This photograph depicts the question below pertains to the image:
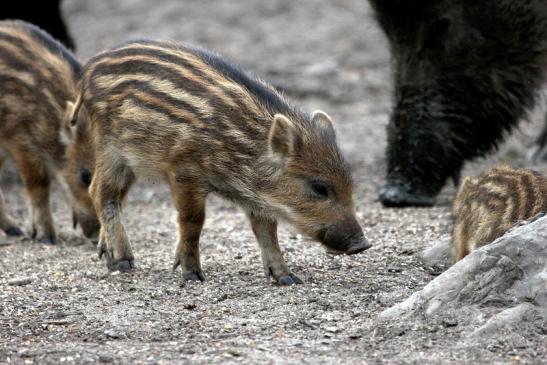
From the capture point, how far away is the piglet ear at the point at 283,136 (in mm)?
4613

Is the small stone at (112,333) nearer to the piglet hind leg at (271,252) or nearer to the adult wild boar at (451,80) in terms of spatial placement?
the piglet hind leg at (271,252)

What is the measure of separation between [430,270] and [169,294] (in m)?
1.11

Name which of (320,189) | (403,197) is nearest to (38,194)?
(403,197)

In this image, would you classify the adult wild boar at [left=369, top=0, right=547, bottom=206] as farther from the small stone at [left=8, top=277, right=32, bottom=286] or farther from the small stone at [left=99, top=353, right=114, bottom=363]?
the small stone at [left=99, top=353, right=114, bottom=363]

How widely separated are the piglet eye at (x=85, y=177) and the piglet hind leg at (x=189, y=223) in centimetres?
137

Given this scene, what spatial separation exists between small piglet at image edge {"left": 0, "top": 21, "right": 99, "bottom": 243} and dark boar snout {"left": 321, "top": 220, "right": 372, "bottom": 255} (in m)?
1.86

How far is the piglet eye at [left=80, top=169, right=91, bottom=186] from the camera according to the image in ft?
19.9

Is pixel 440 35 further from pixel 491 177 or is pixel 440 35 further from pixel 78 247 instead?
pixel 78 247

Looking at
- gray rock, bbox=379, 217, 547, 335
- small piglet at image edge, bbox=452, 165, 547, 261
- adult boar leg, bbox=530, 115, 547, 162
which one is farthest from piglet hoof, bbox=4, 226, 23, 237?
adult boar leg, bbox=530, 115, 547, 162

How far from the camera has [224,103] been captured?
4.75 m

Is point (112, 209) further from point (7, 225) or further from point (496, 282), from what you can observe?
point (496, 282)

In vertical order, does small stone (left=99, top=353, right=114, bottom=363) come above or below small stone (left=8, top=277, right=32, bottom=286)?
above

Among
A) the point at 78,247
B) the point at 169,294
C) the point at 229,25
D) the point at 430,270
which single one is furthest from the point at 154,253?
the point at 229,25

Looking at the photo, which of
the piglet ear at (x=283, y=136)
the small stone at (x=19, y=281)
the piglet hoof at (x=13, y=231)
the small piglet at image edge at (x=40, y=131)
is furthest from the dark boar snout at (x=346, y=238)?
the piglet hoof at (x=13, y=231)
